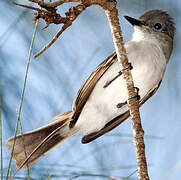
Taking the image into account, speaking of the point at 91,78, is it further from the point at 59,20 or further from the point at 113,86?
the point at 59,20

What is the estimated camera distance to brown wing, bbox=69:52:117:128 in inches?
31.6

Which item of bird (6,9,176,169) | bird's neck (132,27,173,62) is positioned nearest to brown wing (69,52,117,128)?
bird (6,9,176,169)

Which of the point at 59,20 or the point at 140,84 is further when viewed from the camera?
the point at 140,84

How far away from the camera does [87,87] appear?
82cm

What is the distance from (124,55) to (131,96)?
0.24ft

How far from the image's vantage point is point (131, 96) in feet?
2.02

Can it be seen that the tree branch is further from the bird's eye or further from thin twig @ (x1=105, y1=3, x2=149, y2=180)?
the bird's eye

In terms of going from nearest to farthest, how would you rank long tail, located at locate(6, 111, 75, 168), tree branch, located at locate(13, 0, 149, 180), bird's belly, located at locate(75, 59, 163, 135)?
tree branch, located at locate(13, 0, 149, 180)
long tail, located at locate(6, 111, 75, 168)
bird's belly, located at locate(75, 59, 163, 135)

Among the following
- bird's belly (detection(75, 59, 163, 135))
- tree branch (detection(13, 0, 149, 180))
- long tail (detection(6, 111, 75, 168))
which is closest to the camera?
tree branch (detection(13, 0, 149, 180))

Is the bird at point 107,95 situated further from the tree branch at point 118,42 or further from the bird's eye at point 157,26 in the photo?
the tree branch at point 118,42

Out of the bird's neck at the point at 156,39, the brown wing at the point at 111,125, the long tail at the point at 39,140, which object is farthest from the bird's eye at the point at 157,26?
the long tail at the point at 39,140

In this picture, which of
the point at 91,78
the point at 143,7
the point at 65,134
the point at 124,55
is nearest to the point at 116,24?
the point at 124,55

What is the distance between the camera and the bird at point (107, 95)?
2.69ft

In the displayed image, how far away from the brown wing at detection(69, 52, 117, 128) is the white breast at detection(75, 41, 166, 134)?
0.03 meters
